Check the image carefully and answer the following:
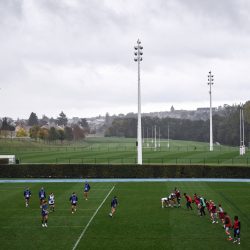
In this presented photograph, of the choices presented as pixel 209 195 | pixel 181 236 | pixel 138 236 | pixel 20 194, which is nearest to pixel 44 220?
pixel 138 236

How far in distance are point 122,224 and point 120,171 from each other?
24.6 meters

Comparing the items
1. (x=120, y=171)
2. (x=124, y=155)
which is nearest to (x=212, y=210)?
(x=120, y=171)

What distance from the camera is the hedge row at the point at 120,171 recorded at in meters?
48.0

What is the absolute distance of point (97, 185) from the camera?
4250 cm

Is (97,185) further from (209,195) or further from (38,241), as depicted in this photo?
(38,241)

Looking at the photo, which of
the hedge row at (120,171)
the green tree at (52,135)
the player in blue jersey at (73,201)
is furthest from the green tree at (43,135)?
the player in blue jersey at (73,201)

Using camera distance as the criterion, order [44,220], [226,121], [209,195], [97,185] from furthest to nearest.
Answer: [226,121], [97,185], [209,195], [44,220]

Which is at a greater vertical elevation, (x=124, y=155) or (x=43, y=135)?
(x=43, y=135)

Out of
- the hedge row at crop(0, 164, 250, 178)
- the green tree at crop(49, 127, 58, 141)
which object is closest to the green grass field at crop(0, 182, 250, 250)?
the hedge row at crop(0, 164, 250, 178)

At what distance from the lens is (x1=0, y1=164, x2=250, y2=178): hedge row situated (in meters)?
48.0

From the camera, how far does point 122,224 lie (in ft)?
79.8

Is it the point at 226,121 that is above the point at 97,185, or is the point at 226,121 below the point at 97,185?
above

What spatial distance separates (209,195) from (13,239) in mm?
17771

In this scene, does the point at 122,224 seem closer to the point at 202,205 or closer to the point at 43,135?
the point at 202,205
